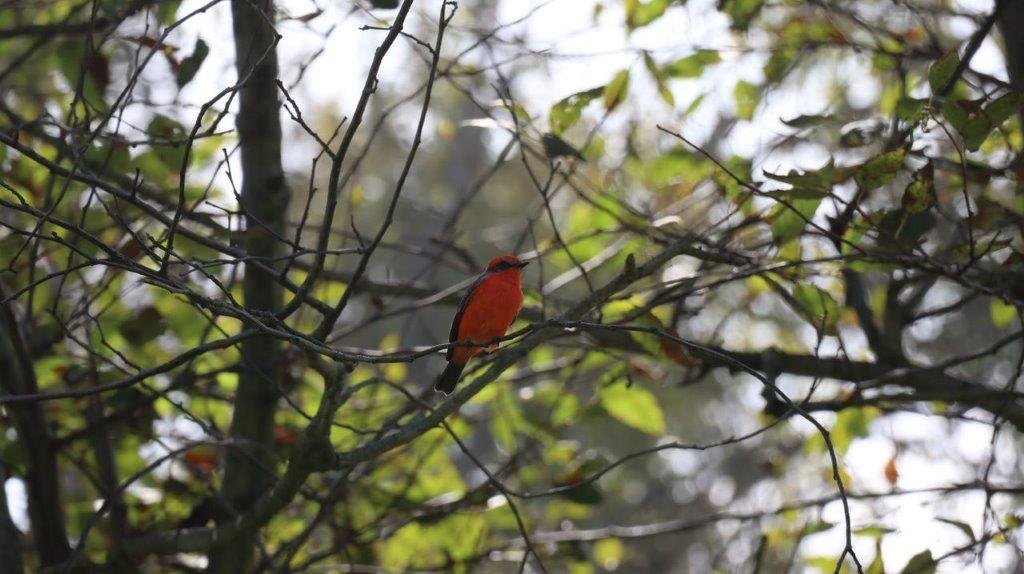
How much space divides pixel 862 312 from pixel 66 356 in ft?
11.9

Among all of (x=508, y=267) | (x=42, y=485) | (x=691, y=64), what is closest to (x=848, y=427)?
(x=508, y=267)

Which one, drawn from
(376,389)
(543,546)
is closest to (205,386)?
(376,389)

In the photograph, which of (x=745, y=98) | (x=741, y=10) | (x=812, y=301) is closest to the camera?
(x=812, y=301)

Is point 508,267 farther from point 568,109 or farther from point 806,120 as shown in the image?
point 806,120

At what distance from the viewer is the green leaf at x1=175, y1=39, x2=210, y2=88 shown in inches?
151

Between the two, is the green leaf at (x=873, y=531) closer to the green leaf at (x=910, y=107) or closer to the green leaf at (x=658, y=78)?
the green leaf at (x=910, y=107)

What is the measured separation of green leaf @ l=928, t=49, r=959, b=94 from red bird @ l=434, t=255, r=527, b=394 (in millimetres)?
2203

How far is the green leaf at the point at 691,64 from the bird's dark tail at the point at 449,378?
1732 mm

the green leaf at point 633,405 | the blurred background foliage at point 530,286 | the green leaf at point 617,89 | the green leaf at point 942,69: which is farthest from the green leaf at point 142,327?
the green leaf at point 942,69

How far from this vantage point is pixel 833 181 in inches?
153

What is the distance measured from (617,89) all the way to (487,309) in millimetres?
1229

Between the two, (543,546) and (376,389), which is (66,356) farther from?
(543,546)

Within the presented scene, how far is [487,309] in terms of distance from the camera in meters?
5.08

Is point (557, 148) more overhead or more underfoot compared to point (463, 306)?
more underfoot
